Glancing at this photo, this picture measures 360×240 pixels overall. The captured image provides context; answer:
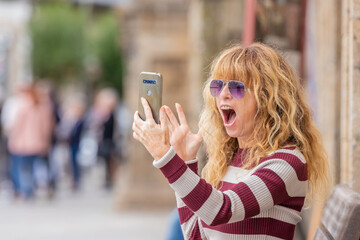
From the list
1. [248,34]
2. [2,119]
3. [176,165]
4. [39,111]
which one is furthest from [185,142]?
[2,119]

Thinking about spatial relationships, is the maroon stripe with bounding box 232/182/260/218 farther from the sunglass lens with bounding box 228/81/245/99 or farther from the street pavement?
the street pavement

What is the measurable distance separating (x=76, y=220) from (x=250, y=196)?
25.2ft

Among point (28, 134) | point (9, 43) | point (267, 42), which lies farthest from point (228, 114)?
point (9, 43)

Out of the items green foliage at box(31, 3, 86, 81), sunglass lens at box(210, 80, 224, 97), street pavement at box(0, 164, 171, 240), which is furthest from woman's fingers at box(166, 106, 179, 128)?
green foliage at box(31, 3, 86, 81)

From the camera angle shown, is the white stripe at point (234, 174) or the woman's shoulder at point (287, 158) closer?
the woman's shoulder at point (287, 158)

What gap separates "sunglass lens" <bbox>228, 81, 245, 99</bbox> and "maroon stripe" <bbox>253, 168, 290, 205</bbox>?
270 mm

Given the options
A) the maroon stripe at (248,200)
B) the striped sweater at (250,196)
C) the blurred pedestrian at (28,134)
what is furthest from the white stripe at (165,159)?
the blurred pedestrian at (28,134)

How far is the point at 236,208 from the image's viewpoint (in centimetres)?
221

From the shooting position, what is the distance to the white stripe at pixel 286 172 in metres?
2.28

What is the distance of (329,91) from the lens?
477 centimetres

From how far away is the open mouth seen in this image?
245 cm

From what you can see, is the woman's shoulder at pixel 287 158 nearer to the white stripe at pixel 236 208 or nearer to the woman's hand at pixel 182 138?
the white stripe at pixel 236 208

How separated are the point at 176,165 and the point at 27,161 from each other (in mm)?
9690

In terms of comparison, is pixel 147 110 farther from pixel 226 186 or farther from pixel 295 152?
pixel 295 152
